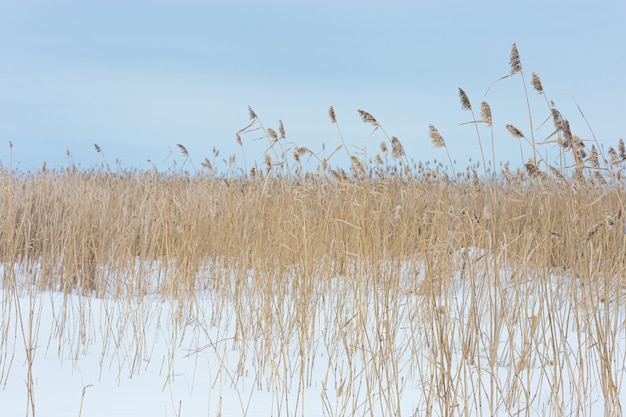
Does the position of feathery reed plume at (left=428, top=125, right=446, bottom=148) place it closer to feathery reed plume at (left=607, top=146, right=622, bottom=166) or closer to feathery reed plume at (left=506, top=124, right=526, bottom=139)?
feathery reed plume at (left=506, top=124, right=526, bottom=139)

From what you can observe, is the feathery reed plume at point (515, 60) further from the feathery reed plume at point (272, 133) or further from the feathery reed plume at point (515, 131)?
the feathery reed plume at point (272, 133)

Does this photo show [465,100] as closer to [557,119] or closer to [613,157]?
[557,119]

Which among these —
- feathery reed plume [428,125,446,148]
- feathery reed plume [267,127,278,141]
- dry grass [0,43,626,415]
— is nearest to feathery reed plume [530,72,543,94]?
dry grass [0,43,626,415]

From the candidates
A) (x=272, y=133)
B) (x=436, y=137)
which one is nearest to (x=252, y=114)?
(x=272, y=133)

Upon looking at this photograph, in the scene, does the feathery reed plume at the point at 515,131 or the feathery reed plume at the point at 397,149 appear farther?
the feathery reed plume at the point at 397,149

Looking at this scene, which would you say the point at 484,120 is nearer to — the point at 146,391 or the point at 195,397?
the point at 195,397

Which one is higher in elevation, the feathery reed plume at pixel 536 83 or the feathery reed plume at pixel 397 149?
the feathery reed plume at pixel 536 83

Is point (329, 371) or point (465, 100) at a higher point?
point (465, 100)

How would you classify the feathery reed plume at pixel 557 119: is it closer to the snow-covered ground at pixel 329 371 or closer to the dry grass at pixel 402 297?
the dry grass at pixel 402 297

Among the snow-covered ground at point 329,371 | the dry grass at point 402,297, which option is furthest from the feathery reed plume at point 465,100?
the snow-covered ground at point 329,371

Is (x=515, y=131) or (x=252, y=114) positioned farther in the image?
(x=252, y=114)

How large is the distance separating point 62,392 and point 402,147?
1915 millimetres

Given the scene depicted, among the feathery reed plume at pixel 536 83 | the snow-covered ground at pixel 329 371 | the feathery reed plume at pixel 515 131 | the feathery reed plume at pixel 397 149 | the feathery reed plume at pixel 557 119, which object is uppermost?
the feathery reed plume at pixel 536 83

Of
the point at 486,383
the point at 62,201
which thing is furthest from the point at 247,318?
the point at 62,201
